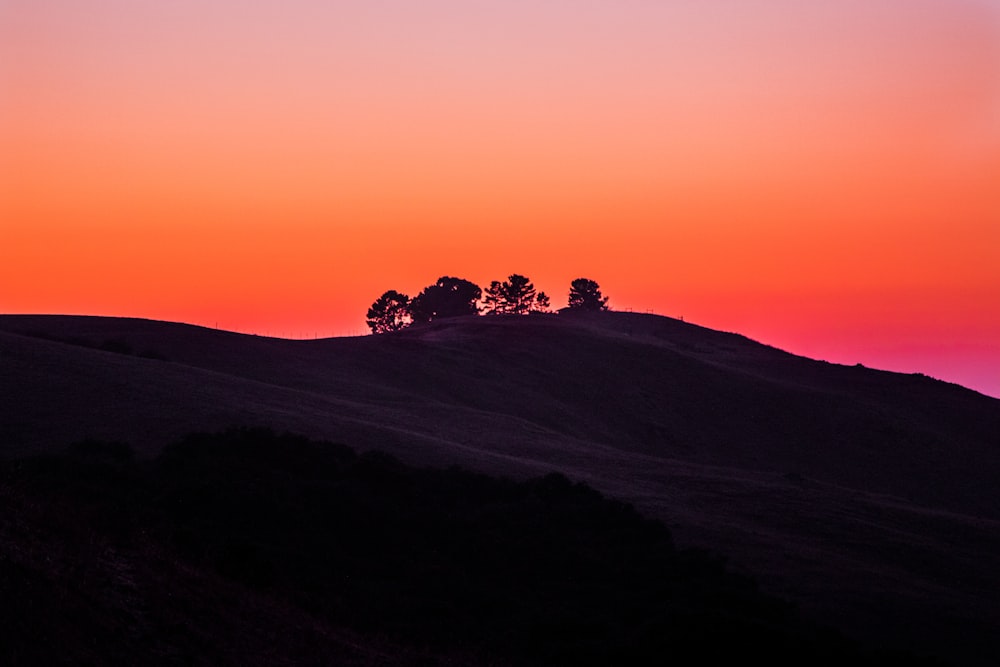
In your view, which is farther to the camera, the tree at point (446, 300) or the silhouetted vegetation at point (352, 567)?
the tree at point (446, 300)

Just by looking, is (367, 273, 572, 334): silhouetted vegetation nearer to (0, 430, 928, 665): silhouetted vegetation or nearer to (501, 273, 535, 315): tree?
(501, 273, 535, 315): tree

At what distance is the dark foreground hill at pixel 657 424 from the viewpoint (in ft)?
99.2

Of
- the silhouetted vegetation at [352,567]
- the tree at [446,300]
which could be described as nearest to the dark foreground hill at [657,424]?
the silhouetted vegetation at [352,567]

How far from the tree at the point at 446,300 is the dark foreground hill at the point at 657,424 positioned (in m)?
26.1

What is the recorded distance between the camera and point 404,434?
4194 centimetres

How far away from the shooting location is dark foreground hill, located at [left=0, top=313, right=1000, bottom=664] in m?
30.2

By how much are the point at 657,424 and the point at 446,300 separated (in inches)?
2300

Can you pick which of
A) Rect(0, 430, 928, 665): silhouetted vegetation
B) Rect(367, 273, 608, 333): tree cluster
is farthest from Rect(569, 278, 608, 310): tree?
Rect(0, 430, 928, 665): silhouetted vegetation

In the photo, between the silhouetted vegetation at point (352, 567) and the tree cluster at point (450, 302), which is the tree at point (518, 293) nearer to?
the tree cluster at point (450, 302)

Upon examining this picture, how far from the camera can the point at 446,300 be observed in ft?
390

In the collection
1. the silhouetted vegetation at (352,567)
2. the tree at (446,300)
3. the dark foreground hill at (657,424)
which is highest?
the tree at (446,300)

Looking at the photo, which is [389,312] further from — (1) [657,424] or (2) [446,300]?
(1) [657,424]

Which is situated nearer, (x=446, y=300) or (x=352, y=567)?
(x=352, y=567)

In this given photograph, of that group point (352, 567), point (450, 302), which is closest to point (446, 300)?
point (450, 302)
